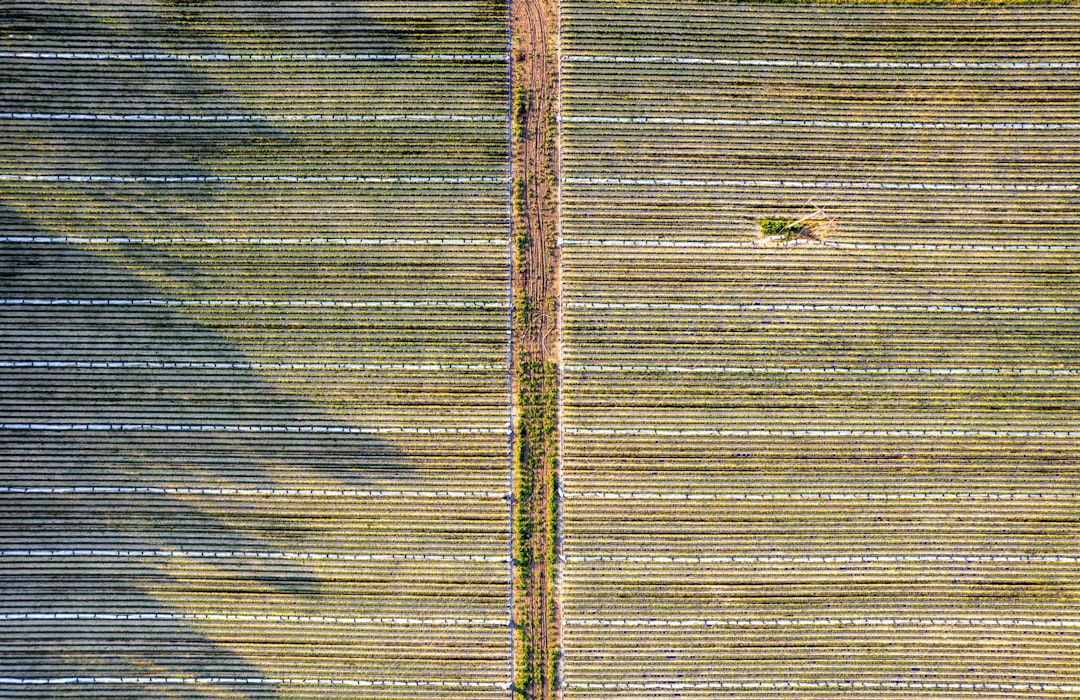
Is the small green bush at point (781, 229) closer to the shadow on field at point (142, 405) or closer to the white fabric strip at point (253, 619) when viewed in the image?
the shadow on field at point (142, 405)

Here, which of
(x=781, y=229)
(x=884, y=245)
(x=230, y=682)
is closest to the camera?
(x=230, y=682)

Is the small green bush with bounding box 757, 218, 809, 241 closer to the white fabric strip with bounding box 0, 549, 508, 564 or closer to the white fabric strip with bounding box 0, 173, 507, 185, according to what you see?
the white fabric strip with bounding box 0, 173, 507, 185

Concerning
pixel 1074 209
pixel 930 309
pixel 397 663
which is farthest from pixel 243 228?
pixel 1074 209

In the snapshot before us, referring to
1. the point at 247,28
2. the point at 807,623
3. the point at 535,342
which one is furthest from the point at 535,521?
the point at 247,28

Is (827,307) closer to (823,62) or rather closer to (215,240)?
(823,62)

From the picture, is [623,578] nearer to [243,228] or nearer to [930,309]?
[930,309]

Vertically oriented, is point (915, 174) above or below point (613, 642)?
above

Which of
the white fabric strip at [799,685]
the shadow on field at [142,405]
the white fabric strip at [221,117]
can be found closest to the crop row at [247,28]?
the shadow on field at [142,405]
